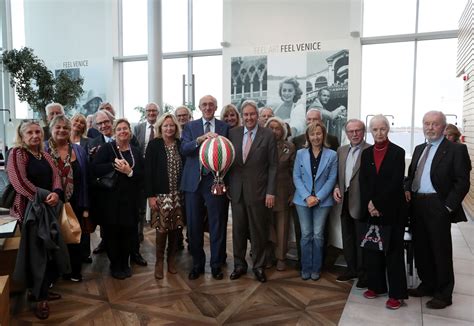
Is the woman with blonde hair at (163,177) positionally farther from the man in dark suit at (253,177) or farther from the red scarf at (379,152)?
the red scarf at (379,152)

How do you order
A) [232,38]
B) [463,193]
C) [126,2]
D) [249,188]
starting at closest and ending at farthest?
[463,193] → [249,188] → [232,38] → [126,2]

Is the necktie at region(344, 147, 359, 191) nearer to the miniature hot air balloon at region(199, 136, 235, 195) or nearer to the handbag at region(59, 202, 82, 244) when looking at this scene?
the miniature hot air balloon at region(199, 136, 235, 195)

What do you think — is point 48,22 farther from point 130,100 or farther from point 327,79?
point 327,79

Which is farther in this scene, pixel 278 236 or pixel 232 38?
pixel 232 38

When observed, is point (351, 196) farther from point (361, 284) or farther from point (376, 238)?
point (361, 284)

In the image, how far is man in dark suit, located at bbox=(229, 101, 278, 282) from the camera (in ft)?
11.1

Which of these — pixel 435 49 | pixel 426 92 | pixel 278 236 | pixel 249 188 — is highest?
pixel 435 49

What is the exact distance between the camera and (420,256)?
10.1 feet

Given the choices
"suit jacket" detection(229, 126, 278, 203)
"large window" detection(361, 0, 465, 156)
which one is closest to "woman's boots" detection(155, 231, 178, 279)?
"suit jacket" detection(229, 126, 278, 203)

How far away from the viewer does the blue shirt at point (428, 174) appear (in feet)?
9.48

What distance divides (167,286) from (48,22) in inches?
455

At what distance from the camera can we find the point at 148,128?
4.75 m

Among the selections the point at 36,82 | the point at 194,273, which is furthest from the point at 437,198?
the point at 36,82

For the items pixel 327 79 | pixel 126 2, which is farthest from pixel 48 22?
pixel 327 79
